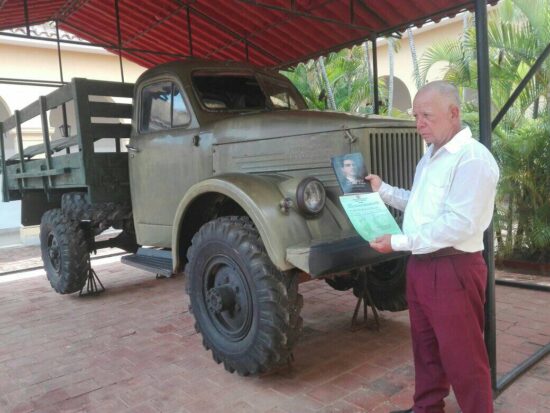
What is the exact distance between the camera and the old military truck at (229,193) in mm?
2842

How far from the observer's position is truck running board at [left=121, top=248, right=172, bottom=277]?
414 cm

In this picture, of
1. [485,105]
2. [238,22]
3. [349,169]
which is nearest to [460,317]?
[349,169]

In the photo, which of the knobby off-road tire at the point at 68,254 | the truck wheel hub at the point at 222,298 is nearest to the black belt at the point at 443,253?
the truck wheel hub at the point at 222,298

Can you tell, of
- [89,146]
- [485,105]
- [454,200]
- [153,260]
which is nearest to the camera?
[454,200]

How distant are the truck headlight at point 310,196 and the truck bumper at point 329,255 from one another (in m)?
0.21

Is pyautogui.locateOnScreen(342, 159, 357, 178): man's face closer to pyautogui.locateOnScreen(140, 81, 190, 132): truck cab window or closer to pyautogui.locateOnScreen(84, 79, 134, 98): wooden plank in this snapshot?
pyautogui.locateOnScreen(140, 81, 190, 132): truck cab window

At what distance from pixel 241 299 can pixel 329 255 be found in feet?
2.40

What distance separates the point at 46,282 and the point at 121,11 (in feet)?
13.0

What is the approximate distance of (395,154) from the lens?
310 cm

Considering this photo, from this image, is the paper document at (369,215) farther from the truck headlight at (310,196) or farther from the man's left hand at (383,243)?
the truck headlight at (310,196)

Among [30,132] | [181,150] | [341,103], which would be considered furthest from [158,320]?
[30,132]

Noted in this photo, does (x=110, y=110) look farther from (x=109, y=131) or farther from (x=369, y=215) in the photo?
(x=369, y=215)

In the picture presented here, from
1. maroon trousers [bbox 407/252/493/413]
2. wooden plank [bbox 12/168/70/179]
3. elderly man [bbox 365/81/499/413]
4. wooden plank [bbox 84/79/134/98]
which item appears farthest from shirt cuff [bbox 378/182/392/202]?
wooden plank [bbox 12/168/70/179]

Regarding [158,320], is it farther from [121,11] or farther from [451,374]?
[121,11]
